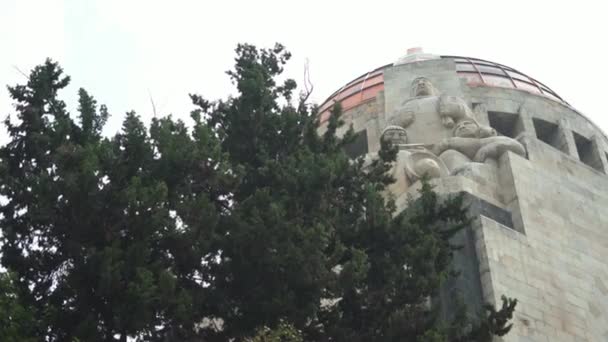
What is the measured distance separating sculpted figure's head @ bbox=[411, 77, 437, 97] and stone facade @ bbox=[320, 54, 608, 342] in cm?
12

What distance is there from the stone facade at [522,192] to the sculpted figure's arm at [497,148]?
0.02 meters

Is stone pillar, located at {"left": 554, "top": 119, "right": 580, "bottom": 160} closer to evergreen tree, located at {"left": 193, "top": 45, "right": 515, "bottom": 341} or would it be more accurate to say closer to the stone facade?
the stone facade

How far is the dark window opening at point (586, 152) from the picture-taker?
23.7 m

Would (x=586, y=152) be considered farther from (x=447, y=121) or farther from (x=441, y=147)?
(x=441, y=147)

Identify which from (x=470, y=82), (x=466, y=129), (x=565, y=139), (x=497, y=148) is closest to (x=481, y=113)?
(x=470, y=82)

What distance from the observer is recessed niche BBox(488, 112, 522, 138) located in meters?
23.8

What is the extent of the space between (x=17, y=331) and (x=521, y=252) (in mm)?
9131

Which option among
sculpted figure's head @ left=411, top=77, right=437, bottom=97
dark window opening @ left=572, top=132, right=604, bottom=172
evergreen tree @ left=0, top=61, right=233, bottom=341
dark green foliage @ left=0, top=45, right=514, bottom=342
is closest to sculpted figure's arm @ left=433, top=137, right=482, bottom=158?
sculpted figure's head @ left=411, top=77, right=437, bottom=97

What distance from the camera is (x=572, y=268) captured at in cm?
A: 1728

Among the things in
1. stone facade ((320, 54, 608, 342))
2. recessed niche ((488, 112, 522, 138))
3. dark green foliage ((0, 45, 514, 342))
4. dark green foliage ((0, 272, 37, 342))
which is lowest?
dark green foliage ((0, 272, 37, 342))

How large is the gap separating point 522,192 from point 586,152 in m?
6.69

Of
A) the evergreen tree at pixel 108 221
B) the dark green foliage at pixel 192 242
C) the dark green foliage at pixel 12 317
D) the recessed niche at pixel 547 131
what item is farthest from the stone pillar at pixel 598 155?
→ the dark green foliage at pixel 12 317

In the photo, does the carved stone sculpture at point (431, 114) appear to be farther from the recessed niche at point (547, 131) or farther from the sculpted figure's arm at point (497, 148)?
the recessed niche at point (547, 131)

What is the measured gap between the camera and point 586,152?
79.3 feet
